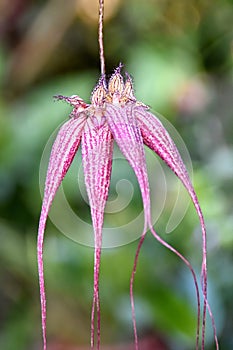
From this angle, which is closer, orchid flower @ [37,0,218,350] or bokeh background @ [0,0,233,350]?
orchid flower @ [37,0,218,350]

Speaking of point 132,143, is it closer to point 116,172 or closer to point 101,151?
point 101,151

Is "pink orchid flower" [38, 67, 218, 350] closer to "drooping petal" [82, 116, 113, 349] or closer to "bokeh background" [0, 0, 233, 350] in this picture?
"drooping petal" [82, 116, 113, 349]

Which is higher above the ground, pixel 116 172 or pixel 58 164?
pixel 116 172

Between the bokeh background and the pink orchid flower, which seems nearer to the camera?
the pink orchid flower

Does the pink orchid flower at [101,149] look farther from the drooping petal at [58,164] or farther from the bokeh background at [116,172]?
the bokeh background at [116,172]

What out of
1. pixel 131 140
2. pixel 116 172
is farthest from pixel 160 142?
pixel 116 172

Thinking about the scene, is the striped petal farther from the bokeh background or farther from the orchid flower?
the bokeh background

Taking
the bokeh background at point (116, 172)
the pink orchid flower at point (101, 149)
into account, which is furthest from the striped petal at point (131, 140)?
the bokeh background at point (116, 172)

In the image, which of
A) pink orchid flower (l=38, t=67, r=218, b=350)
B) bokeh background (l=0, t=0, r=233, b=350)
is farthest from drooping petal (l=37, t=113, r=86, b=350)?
bokeh background (l=0, t=0, r=233, b=350)
